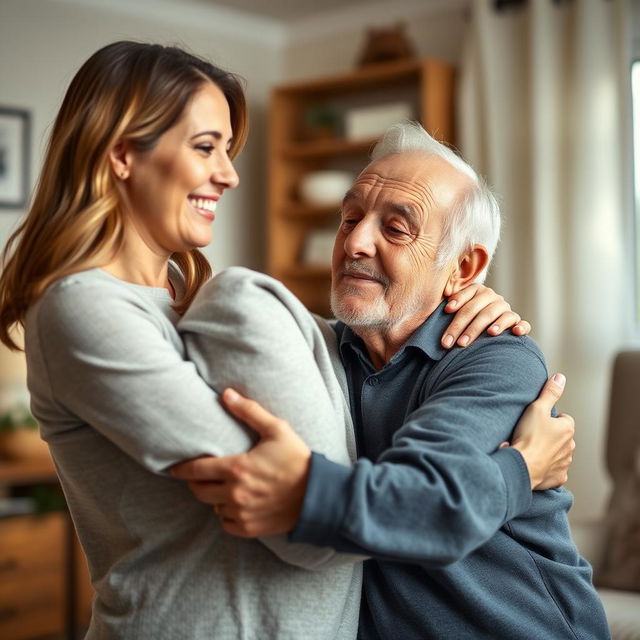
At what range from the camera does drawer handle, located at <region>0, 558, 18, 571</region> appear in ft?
13.5

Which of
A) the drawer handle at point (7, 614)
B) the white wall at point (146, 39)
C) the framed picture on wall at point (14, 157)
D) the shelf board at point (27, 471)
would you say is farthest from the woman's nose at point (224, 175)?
the framed picture on wall at point (14, 157)

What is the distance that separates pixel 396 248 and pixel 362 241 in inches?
2.5

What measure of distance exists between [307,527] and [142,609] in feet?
0.95

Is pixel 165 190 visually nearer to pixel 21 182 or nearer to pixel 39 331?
pixel 39 331

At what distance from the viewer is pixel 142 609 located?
131cm

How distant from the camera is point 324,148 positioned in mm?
5371

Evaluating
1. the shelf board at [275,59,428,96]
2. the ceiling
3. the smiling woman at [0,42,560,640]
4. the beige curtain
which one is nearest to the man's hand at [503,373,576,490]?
the smiling woman at [0,42,560,640]

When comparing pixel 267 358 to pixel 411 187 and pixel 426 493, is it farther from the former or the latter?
pixel 411 187

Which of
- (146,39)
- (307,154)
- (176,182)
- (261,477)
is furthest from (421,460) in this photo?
(307,154)

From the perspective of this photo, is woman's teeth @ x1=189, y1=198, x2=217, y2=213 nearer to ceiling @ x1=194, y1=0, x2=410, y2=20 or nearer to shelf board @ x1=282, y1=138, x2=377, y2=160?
shelf board @ x1=282, y1=138, x2=377, y2=160

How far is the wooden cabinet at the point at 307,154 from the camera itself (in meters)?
5.35

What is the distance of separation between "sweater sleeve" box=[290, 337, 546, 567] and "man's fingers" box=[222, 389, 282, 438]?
71mm

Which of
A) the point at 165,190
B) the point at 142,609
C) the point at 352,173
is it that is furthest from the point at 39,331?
the point at 352,173

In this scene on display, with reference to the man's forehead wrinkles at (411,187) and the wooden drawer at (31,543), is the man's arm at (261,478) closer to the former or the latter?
the man's forehead wrinkles at (411,187)
